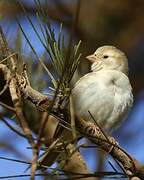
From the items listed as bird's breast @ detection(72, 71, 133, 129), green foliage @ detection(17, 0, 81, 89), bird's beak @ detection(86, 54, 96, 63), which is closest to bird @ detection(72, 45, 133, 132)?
bird's breast @ detection(72, 71, 133, 129)

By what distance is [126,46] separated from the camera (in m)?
4.48

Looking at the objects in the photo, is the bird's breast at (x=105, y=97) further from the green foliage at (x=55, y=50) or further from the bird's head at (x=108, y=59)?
the green foliage at (x=55, y=50)

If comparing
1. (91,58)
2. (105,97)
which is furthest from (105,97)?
(91,58)

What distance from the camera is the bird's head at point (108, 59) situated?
11.3 feet

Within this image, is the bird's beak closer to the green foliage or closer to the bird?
the bird

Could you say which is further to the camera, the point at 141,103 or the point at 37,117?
the point at 141,103

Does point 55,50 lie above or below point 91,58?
below

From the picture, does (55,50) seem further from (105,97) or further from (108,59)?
(108,59)

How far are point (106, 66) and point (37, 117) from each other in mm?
1113

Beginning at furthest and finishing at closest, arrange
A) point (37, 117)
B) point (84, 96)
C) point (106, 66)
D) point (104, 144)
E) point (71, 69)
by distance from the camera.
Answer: point (106, 66) < point (84, 96) < point (37, 117) < point (104, 144) < point (71, 69)

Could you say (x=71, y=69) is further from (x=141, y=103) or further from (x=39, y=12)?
(x=141, y=103)

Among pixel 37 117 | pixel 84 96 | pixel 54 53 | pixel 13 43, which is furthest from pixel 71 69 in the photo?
pixel 84 96

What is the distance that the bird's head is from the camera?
136 inches

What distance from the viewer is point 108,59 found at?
3.55 metres
